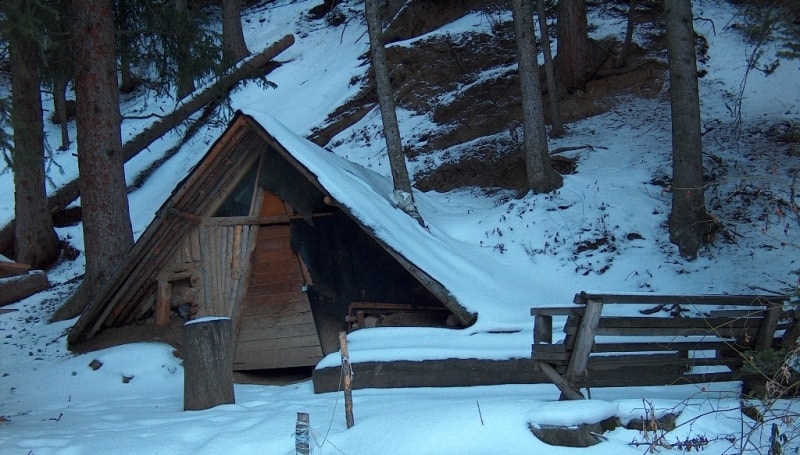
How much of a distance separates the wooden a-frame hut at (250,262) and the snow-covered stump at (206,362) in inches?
119

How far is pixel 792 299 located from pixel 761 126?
10.3 m

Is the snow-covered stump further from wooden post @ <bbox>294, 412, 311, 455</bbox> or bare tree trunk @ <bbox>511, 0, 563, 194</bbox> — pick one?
bare tree trunk @ <bbox>511, 0, 563, 194</bbox>

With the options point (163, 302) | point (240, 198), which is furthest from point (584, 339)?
point (163, 302)

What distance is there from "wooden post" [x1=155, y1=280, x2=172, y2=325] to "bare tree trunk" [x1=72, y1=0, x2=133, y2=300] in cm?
148

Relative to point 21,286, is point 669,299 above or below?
above

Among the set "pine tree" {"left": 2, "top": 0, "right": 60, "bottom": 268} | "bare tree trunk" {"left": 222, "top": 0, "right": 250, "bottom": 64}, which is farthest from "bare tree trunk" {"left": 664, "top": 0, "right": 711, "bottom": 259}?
"bare tree trunk" {"left": 222, "top": 0, "right": 250, "bottom": 64}

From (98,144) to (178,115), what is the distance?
8719 millimetres

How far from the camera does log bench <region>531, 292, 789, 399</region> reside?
5535mm

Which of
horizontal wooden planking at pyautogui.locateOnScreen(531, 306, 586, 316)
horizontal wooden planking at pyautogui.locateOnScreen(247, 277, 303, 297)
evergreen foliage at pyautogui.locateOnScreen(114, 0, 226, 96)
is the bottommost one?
horizontal wooden planking at pyautogui.locateOnScreen(247, 277, 303, 297)

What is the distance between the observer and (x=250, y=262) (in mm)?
10250

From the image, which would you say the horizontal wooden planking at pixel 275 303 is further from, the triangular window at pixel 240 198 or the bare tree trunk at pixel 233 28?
the bare tree trunk at pixel 233 28

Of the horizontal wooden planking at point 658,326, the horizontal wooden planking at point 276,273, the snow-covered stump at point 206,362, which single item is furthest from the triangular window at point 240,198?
the horizontal wooden planking at point 658,326

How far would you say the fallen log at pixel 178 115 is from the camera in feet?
44.4

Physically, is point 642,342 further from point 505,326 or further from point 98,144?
point 98,144
